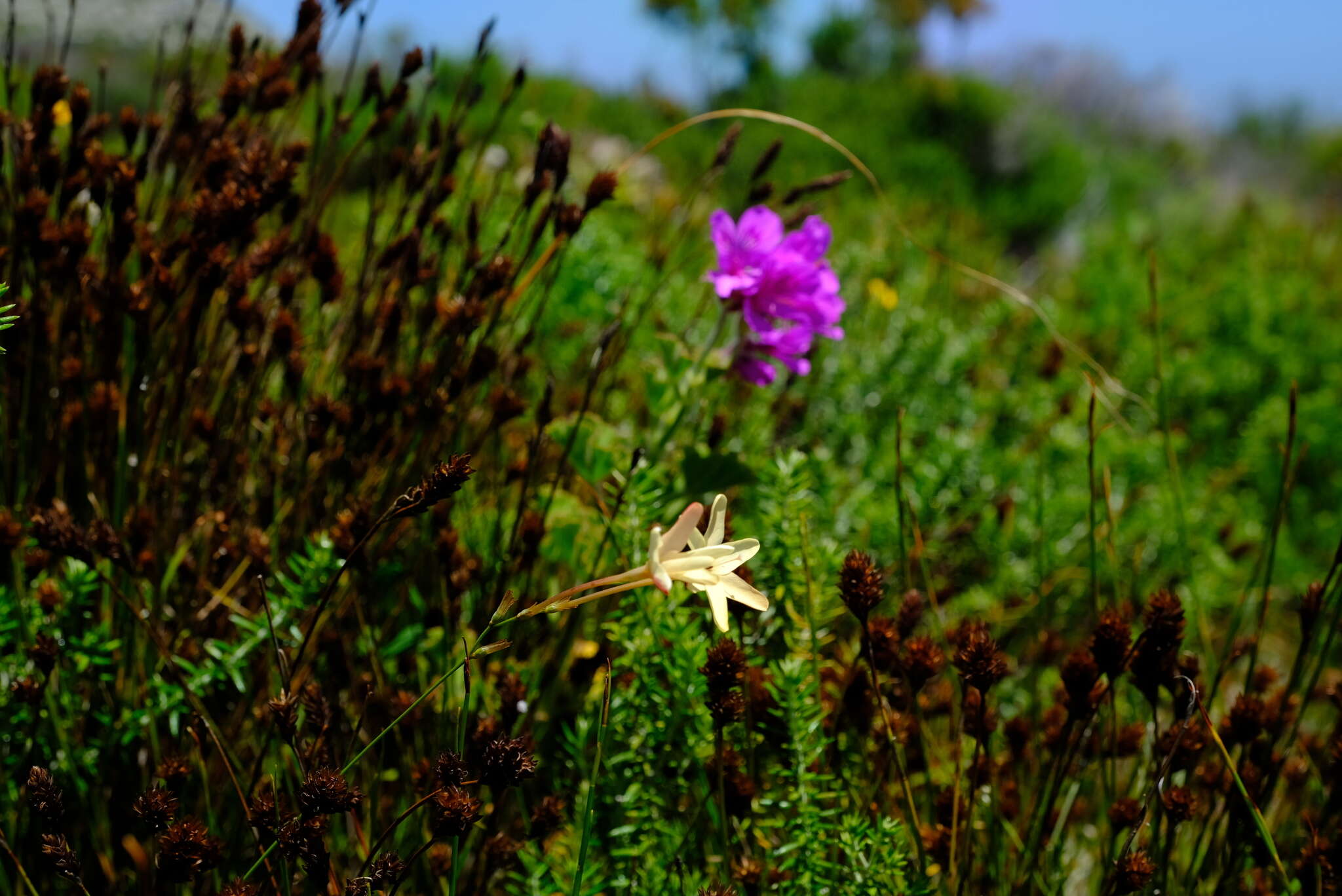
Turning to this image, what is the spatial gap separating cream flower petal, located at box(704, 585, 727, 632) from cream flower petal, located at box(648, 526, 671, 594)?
4 centimetres

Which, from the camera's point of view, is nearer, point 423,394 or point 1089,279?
point 423,394

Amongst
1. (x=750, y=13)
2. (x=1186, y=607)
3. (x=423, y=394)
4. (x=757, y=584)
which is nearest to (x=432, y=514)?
(x=423, y=394)

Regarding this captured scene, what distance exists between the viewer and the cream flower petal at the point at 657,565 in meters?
0.81

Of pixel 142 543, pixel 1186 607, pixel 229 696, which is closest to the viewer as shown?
pixel 142 543

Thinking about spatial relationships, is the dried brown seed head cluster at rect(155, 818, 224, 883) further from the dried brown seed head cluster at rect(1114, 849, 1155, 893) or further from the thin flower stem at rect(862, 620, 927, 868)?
the dried brown seed head cluster at rect(1114, 849, 1155, 893)

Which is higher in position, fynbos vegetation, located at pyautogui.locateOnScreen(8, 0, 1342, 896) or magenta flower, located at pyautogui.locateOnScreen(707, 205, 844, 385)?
magenta flower, located at pyautogui.locateOnScreen(707, 205, 844, 385)

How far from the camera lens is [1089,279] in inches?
199

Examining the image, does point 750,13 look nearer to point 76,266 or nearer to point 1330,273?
point 1330,273

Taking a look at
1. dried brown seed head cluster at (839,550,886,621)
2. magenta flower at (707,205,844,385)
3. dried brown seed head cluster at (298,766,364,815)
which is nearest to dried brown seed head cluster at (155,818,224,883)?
dried brown seed head cluster at (298,766,364,815)

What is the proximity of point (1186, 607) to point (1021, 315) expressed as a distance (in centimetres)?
192

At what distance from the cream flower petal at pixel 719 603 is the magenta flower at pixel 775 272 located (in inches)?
33.1

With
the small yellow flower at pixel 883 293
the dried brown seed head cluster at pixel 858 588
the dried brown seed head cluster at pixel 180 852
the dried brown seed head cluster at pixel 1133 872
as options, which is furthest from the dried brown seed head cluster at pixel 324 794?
the small yellow flower at pixel 883 293

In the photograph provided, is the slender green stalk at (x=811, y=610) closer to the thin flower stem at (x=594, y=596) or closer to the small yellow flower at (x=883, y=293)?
the thin flower stem at (x=594, y=596)

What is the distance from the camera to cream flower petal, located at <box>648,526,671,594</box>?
31.9 inches
